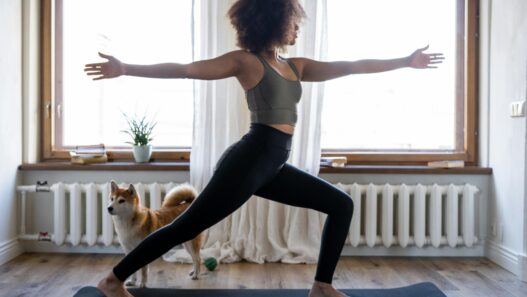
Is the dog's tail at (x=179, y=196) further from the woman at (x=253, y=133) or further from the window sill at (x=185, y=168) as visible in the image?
the woman at (x=253, y=133)

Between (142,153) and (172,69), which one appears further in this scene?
(142,153)

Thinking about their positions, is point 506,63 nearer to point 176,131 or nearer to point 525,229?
point 525,229

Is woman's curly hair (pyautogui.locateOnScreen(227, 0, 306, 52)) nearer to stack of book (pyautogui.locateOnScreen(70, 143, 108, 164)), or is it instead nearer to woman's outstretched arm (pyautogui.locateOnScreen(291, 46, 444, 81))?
woman's outstretched arm (pyautogui.locateOnScreen(291, 46, 444, 81))

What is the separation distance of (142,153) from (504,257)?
2333 mm

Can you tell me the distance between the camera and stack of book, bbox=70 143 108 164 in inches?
138

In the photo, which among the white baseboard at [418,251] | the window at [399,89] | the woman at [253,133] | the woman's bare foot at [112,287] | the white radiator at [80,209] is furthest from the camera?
the window at [399,89]

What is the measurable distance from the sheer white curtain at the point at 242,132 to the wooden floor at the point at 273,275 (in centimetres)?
12

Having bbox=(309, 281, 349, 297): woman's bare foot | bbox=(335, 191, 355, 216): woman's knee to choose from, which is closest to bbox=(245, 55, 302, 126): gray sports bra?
bbox=(335, 191, 355, 216): woman's knee

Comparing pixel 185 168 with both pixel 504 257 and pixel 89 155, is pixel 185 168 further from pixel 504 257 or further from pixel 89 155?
pixel 504 257

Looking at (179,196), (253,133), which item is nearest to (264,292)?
(179,196)

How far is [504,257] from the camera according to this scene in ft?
10.7

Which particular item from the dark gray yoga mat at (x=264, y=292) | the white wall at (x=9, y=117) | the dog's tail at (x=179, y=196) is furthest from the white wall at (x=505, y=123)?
the white wall at (x=9, y=117)

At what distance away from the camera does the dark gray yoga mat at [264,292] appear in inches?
101

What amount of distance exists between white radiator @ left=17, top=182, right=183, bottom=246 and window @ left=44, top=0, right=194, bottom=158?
1.11 feet
